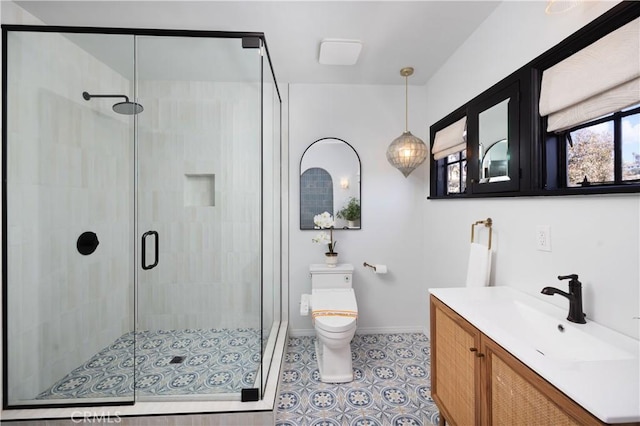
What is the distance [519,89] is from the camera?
1531 mm

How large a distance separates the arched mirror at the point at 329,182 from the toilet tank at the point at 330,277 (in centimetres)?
42

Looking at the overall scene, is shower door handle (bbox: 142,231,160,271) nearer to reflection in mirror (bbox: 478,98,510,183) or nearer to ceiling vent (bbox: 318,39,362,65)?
ceiling vent (bbox: 318,39,362,65)

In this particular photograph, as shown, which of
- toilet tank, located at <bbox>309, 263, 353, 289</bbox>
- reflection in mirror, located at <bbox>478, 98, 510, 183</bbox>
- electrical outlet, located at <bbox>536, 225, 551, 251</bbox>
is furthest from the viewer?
toilet tank, located at <bbox>309, 263, 353, 289</bbox>

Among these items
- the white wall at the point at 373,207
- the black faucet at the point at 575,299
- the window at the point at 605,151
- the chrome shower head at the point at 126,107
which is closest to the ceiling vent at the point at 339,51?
the white wall at the point at 373,207

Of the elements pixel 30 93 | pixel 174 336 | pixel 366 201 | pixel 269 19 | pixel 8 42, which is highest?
pixel 269 19

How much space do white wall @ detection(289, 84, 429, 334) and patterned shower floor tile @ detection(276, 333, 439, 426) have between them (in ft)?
1.16

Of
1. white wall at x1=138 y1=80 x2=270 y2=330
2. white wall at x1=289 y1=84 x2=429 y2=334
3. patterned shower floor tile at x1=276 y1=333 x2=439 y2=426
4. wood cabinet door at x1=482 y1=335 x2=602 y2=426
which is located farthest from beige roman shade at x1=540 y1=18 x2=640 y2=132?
patterned shower floor tile at x1=276 y1=333 x2=439 y2=426

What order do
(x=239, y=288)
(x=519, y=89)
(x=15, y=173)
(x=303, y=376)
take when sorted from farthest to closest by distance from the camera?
(x=303, y=376) → (x=239, y=288) → (x=15, y=173) → (x=519, y=89)

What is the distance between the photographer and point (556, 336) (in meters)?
1.15

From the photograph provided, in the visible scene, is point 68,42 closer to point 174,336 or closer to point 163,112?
point 163,112

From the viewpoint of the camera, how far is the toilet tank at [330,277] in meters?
2.58

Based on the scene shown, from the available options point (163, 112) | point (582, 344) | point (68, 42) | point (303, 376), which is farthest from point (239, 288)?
point (68, 42)

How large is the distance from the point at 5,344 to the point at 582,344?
9.24ft

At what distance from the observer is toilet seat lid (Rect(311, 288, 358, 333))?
77.9 inches
